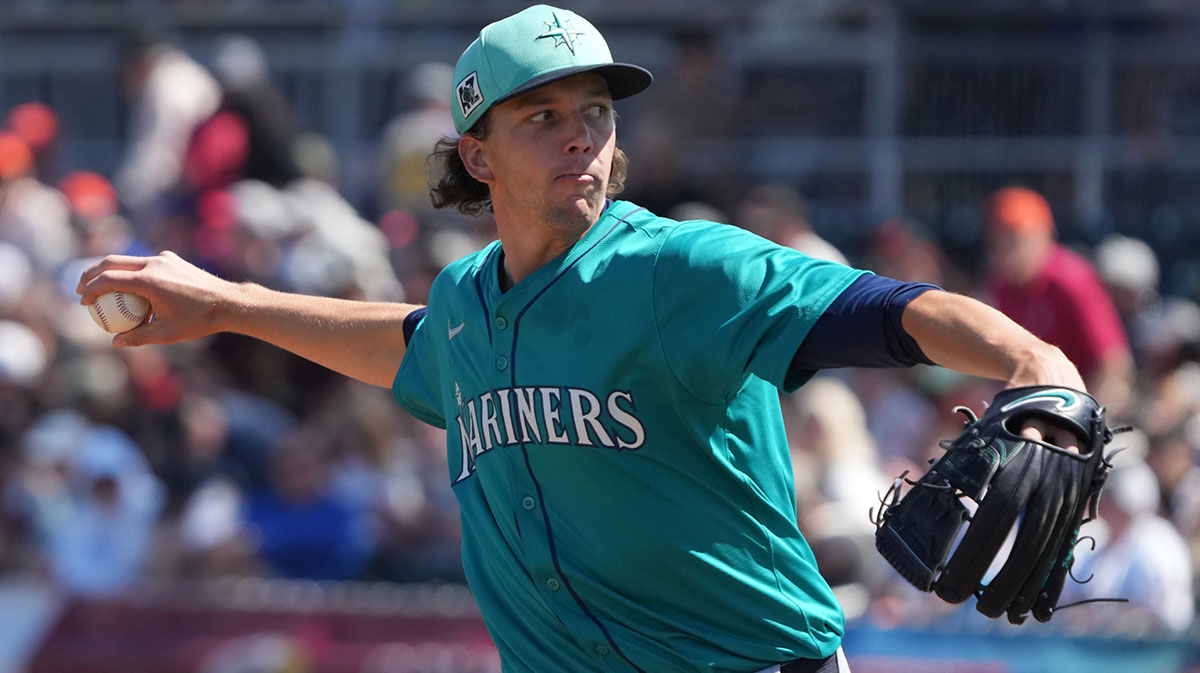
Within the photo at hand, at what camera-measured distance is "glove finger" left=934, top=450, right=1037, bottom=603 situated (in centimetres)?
252

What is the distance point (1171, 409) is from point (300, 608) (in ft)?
14.9

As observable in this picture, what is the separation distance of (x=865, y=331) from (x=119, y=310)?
74.9 inches

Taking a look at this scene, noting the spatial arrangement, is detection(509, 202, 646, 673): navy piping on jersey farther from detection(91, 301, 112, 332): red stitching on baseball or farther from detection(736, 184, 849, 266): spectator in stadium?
detection(736, 184, 849, 266): spectator in stadium

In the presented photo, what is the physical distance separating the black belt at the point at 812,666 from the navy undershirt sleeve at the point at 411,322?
49.8 inches

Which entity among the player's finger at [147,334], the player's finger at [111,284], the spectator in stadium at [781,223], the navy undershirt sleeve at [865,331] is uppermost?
the spectator in stadium at [781,223]

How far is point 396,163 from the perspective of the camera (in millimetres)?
10227

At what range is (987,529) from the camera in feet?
8.46

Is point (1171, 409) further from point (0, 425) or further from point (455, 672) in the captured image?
point (0, 425)

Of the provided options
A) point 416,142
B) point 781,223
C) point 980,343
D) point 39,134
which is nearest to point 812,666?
point 980,343

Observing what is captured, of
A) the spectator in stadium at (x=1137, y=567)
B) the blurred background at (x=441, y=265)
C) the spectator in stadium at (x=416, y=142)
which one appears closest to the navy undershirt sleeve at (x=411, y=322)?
the blurred background at (x=441, y=265)

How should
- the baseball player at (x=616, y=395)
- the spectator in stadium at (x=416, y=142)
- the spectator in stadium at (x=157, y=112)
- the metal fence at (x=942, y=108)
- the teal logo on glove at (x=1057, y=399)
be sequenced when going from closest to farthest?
the teal logo on glove at (x=1057, y=399), the baseball player at (x=616, y=395), the metal fence at (x=942, y=108), the spectator in stadium at (x=416, y=142), the spectator in stadium at (x=157, y=112)

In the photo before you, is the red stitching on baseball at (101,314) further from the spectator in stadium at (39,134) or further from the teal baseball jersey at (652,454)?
the spectator in stadium at (39,134)

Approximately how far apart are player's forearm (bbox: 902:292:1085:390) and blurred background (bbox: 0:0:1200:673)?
451 cm

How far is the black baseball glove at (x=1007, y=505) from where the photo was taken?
252 cm
